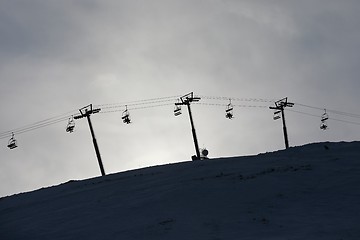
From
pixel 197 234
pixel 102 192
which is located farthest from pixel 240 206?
pixel 102 192

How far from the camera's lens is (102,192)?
39.5 meters

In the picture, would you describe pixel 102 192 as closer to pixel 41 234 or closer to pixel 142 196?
pixel 142 196

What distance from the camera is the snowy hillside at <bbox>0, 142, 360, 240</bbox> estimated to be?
25.8m

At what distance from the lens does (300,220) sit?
26.1 m

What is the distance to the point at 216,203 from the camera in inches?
1209

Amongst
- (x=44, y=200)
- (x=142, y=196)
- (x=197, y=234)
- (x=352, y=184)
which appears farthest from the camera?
(x=44, y=200)

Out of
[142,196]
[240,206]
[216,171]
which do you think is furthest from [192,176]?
[240,206]

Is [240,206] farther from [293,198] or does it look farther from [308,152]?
[308,152]

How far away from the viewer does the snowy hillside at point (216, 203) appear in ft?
84.7

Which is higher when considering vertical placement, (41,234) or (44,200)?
(44,200)

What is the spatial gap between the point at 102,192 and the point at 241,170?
33.0 ft

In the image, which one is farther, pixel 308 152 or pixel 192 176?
pixel 308 152

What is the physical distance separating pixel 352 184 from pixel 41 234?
17664mm

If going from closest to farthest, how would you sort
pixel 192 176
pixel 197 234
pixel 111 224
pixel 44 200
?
1. pixel 197 234
2. pixel 111 224
3. pixel 192 176
4. pixel 44 200
